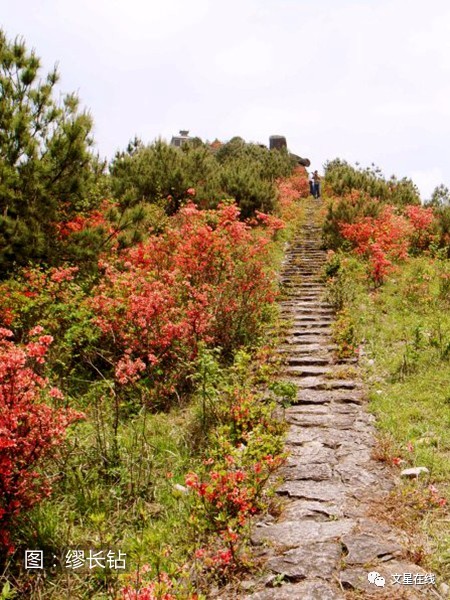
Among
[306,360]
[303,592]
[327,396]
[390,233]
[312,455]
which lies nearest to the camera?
[303,592]

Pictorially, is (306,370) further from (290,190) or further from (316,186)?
(316,186)

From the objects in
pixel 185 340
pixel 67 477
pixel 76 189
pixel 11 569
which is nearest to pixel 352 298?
pixel 185 340

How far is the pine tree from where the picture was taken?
8.34 meters

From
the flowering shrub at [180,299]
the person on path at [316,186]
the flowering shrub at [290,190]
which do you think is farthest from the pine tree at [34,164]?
the person on path at [316,186]

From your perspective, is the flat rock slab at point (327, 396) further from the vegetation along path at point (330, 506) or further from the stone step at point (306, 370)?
the stone step at point (306, 370)

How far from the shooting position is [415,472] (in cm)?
465

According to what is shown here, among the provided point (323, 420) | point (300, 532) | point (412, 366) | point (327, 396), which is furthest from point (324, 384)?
point (300, 532)

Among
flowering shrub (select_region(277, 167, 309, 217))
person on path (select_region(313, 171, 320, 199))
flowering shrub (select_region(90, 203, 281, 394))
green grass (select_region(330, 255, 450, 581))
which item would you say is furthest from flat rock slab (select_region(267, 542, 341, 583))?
person on path (select_region(313, 171, 320, 199))

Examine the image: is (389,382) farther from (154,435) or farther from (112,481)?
(112,481)

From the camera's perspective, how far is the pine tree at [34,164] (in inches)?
328

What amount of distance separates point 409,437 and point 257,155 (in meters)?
33.6

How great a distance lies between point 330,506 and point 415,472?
0.92 meters

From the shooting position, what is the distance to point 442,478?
4.57 metres

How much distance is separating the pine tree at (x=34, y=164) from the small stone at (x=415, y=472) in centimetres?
648
